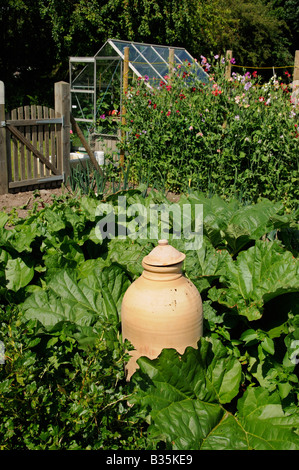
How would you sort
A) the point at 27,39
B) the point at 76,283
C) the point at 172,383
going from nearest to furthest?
1. the point at 172,383
2. the point at 76,283
3. the point at 27,39

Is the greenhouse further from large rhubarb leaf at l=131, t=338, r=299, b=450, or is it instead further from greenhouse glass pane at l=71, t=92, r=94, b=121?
large rhubarb leaf at l=131, t=338, r=299, b=450

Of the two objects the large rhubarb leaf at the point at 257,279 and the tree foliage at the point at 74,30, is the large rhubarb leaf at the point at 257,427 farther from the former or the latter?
the tree foliage at the point at 74,30

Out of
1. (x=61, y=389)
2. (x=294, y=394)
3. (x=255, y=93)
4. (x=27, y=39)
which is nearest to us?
(x=61, y=389)

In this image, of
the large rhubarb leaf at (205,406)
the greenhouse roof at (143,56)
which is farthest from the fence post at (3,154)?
the large rhubarb leaf at (205,406)

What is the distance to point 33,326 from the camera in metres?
2.10

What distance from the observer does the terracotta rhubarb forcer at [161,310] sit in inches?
83.3

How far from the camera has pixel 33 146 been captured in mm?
7074

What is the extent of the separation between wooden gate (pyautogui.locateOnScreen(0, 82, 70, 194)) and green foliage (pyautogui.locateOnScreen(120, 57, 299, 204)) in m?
1.16

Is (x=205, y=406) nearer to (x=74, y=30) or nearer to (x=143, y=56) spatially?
(x=143, y=56)

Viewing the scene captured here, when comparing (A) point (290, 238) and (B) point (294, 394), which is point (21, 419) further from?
(A) point (290, 238)

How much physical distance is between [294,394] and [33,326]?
125 centimetres

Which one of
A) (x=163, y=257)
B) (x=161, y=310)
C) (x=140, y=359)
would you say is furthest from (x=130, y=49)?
(x=140, y=359)

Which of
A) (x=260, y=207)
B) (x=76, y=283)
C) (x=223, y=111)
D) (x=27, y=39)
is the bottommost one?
(x=76, y=283)
